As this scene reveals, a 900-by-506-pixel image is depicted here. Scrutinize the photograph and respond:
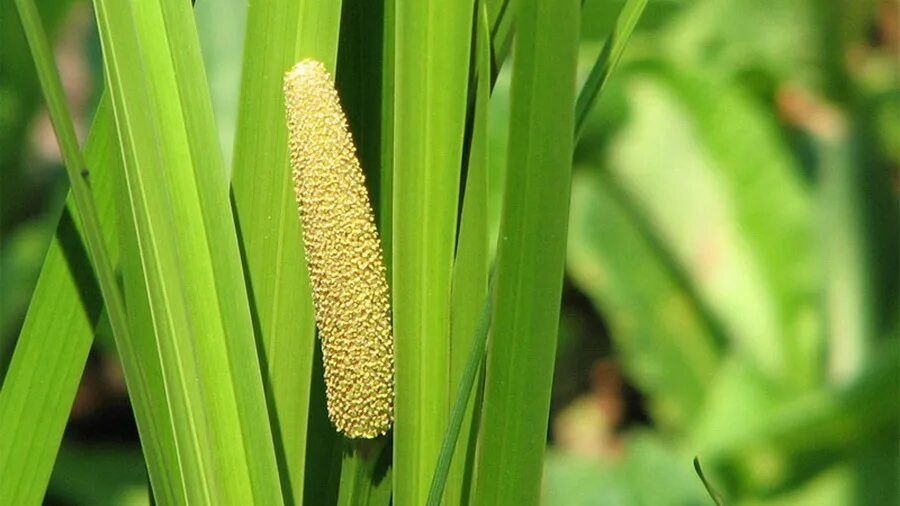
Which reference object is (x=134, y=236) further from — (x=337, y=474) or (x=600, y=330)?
(x=600, y=330)

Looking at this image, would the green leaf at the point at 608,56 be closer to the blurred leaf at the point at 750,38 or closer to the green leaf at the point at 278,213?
the green leaf at the point at 278,213

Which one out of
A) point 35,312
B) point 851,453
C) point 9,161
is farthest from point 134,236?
point 9,161

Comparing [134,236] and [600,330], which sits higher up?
[600,330]

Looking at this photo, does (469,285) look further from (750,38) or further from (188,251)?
(750,38)

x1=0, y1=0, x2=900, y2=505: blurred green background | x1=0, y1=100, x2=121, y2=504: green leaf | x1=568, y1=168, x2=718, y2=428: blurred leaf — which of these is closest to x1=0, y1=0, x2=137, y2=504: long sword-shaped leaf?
x1=0, y1=100, x2=121, y2=504: green leaf

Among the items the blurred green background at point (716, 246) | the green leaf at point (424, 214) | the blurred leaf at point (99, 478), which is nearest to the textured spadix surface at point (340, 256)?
the green leaf at point (424, 214)

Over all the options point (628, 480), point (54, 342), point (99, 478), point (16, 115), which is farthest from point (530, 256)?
point (16, 115)
